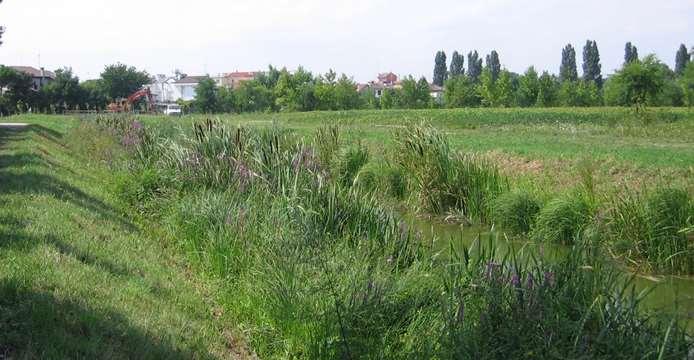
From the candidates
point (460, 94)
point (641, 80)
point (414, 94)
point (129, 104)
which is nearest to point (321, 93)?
point (414, 94)

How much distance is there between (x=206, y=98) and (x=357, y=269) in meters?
74.3

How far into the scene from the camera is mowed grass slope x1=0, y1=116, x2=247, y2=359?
498 centimetres

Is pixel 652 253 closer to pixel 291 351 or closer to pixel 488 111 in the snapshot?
pixel 291 351

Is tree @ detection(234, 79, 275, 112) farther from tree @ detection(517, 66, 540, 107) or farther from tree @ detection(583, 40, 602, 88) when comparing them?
tree @ detection(583, 40, 602, 88)

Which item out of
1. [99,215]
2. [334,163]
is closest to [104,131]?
[334,163]

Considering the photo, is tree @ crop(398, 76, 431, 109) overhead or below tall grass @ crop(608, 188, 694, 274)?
overhead

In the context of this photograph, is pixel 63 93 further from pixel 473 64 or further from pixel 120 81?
pixel 473 64

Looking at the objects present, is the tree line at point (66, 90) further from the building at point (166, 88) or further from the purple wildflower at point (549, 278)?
the purple wildflower at point (549, 278)

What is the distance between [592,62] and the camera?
109062mm

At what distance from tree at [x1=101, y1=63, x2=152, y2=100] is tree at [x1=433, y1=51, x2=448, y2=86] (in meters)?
71.0

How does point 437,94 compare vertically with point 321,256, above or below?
above

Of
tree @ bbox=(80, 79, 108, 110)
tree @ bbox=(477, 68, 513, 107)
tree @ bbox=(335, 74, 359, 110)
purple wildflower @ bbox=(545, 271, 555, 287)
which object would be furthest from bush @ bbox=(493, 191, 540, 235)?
tree @ bbox=(80, 79, 108, 110)

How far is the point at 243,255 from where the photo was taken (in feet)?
27.3

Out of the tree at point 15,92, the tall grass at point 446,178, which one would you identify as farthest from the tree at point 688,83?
the tree at point 15,92
